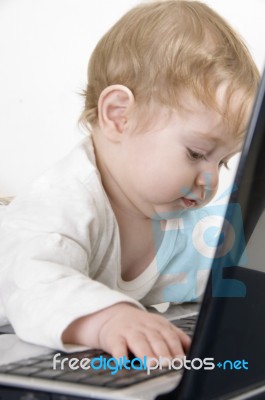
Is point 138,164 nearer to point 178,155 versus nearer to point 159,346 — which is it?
point 178,155

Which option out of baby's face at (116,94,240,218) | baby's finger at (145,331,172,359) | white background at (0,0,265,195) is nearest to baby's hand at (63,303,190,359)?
baby's finger at (145,331,172,359)

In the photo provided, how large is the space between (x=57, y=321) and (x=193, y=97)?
0.32 meters

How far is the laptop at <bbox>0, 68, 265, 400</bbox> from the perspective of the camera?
36cm

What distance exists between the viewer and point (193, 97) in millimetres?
745

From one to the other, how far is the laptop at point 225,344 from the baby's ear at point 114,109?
1.22 feet

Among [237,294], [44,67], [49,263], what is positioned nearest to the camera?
[237,294]

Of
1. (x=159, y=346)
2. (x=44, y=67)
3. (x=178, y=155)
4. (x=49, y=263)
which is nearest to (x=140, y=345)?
(x=159, y=346)

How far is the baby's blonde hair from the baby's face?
0.02 metres

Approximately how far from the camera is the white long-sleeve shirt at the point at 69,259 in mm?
548

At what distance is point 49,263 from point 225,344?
9.3 inches

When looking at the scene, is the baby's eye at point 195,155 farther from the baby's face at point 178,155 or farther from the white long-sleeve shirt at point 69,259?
the white long-sleeve shirt at point 69,259

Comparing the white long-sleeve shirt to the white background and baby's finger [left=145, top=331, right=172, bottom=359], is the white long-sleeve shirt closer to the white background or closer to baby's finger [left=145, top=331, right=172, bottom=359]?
baby's finger [left=145, top=331, right=172, bottom=359]

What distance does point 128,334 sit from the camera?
19.3 inches

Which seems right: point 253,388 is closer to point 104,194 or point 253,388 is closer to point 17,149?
point 104,194
